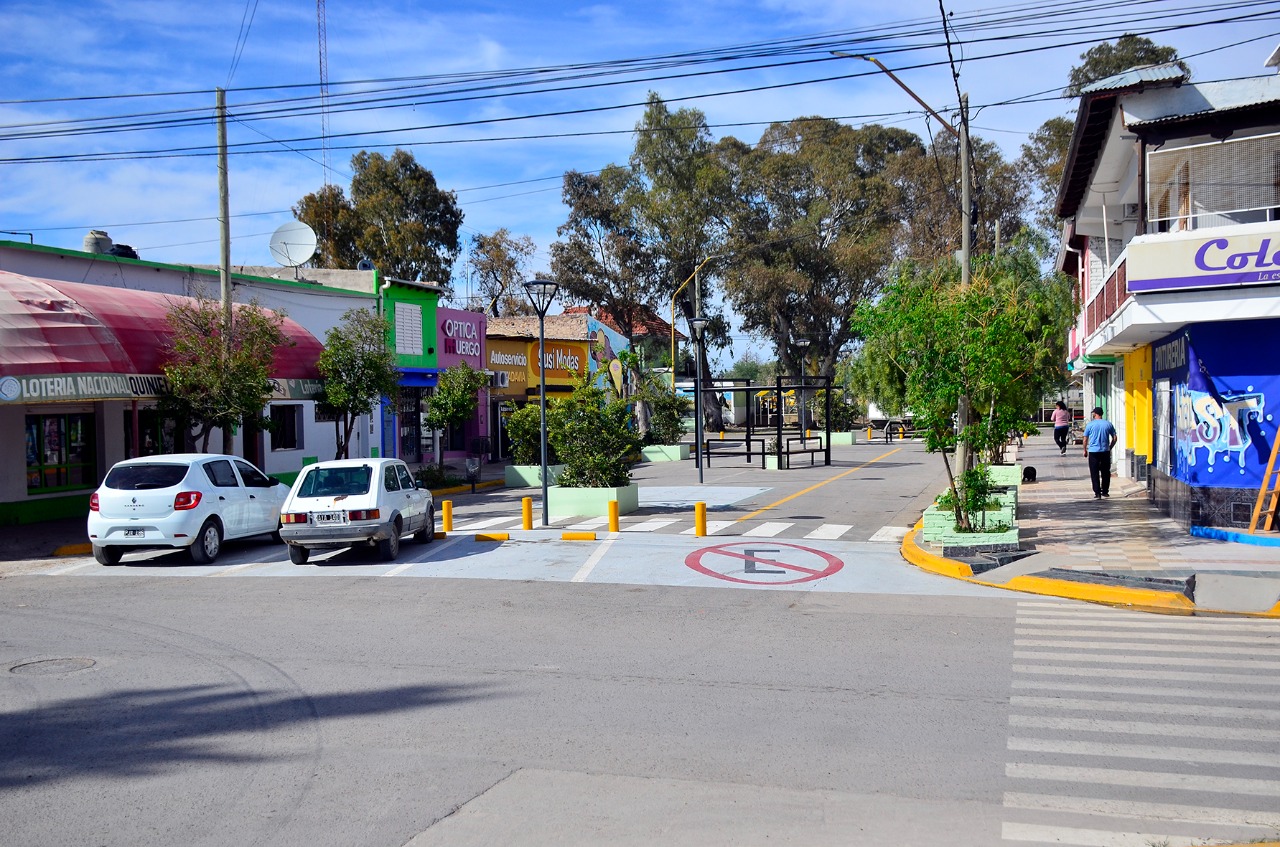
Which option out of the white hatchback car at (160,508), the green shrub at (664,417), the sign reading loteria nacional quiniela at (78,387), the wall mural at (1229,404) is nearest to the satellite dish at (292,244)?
the sign reading loteria nacional quiniela at (78,387)

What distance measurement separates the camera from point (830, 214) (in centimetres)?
5803

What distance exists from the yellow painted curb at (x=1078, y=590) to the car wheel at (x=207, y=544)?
11081 mm

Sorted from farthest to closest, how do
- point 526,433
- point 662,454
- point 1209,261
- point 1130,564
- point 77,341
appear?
1. point 662,454
2. point 526,433
3. point 77,341
4. point 1209,261
5. point 1130,564

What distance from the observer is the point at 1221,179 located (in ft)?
52.2

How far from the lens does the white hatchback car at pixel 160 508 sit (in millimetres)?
15680

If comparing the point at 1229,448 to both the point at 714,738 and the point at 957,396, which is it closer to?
the point at 957,396

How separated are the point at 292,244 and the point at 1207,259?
25.0 meters

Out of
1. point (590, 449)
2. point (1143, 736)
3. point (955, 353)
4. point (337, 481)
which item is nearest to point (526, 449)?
point (590, 449)

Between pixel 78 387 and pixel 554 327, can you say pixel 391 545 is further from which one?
pixel 554 327

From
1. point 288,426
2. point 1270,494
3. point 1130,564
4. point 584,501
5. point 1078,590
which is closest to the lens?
point 1078,590

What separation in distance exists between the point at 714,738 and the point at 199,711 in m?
3.97

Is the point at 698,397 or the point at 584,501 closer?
the point at 584,501

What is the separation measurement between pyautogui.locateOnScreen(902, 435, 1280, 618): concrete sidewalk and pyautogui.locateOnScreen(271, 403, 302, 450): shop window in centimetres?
1980

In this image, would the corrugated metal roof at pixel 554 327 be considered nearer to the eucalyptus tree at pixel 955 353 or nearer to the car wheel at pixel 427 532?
the car wheel at pixel 427 532
